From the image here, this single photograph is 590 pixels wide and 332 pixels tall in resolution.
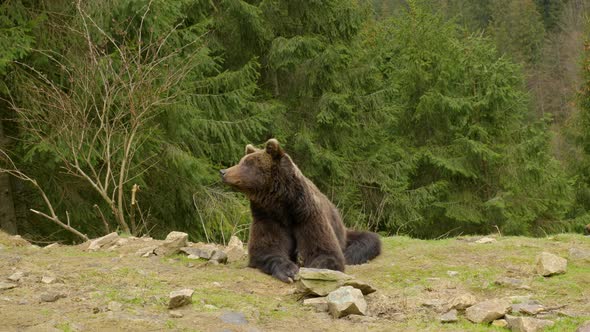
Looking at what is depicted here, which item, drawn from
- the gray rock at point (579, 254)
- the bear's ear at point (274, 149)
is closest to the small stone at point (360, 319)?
the bear's ear at point (274, 149)

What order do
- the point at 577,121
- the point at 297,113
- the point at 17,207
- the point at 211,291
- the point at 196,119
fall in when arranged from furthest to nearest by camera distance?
the point at 577,121 < the point at 297,113 < the point at 196,119 < the point at 17,207 < the point at 211,291

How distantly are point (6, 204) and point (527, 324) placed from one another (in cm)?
964

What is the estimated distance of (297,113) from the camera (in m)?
18.9

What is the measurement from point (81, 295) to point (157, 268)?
1.25m

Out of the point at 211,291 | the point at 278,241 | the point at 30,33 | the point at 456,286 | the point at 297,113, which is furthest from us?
the point at 297,113

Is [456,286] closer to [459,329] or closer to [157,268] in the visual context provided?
[459,329]

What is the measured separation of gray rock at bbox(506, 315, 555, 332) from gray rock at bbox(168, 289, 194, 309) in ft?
7.06

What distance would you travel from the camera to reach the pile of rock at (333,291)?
14.7 feet

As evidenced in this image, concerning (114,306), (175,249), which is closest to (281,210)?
(175,249)

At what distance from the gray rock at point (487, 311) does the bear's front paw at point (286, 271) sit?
5.78ft

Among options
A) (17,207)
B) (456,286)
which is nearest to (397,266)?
(456,286)

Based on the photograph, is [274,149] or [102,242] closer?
[274,149]

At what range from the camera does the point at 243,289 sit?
527 centimetres

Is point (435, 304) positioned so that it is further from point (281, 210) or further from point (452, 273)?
point (281, 210)
